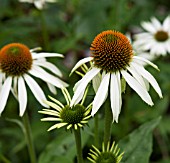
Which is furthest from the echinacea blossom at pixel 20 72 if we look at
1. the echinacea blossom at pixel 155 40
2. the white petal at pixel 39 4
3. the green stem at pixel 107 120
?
A: the echinacea blossom at pixel 155 40

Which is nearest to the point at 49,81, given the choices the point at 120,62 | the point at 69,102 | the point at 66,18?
the point at 69,102

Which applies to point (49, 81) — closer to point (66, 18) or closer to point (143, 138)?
point (143, 138)

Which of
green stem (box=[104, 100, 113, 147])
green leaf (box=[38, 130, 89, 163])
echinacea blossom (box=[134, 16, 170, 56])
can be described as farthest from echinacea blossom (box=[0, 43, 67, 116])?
echinacea blossom (box=[134, 16, 170, 56])

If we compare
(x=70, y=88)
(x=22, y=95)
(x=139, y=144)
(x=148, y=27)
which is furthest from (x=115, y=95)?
(x=148, y=27)

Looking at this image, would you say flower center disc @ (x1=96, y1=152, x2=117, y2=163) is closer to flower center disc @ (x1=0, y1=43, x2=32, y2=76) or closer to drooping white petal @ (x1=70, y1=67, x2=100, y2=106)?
drooping white petal @ (x1=70, y1=67, x2=100, y2=106)

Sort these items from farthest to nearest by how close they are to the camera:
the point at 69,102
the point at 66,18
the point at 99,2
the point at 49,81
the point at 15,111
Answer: the point at 66,18
the point at 99,2
the point at 15,111
the point at 49,81
the point at 69,102

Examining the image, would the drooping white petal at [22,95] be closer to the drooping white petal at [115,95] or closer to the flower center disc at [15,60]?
the flower center disc at [15,60]

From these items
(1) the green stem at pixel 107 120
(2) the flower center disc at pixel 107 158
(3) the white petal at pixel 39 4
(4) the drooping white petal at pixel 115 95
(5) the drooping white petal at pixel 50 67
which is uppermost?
(3) the white petal at pixel 39 4
